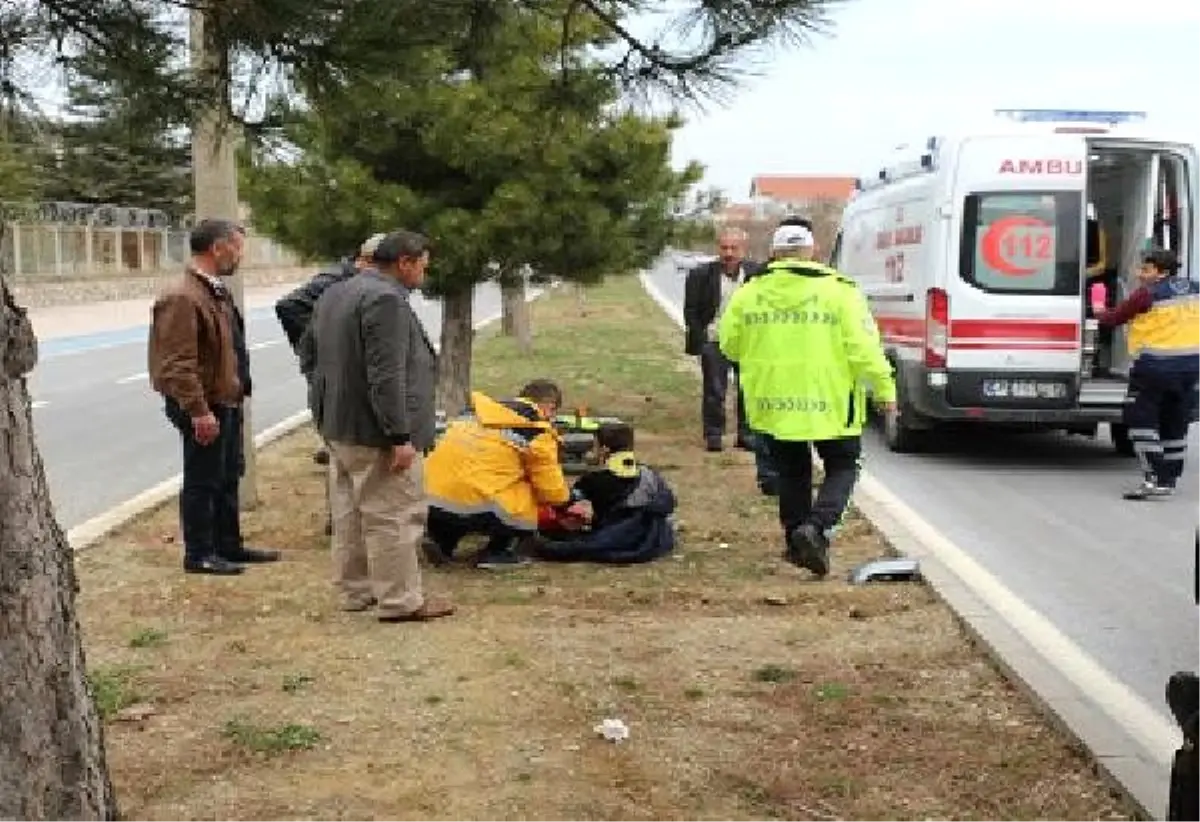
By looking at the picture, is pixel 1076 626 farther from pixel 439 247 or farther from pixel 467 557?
pixel 439 247

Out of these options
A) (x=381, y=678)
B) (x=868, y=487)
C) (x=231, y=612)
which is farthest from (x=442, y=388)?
(x=381, y=678)

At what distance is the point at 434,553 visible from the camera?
726 cm

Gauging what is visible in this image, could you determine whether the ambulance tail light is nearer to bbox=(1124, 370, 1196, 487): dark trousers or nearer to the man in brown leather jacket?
bbox=(1124, 370, 1196, 487): dark trousers

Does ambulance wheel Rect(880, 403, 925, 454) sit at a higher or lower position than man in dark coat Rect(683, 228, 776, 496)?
lower

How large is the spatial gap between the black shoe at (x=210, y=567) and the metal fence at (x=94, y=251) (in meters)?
28.1

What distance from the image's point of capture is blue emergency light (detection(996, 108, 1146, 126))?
1140cm

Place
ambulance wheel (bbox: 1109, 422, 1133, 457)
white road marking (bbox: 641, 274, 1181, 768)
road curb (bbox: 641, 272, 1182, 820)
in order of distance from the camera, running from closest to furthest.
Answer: road curb (bbox: 641, 272, 1182, 820), white road marking (bbox: 641, 274, 1181, 768), ambulance wheel (bbox: 1109, 422, 1133, 457)

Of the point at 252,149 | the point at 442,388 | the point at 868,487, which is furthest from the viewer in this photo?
the point at 442,388

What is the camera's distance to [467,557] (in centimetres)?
739

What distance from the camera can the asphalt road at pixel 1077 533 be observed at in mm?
6359

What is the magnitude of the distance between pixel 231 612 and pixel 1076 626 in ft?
11.9

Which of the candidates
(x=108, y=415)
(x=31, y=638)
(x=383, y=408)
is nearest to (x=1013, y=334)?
(x=383, y=408)

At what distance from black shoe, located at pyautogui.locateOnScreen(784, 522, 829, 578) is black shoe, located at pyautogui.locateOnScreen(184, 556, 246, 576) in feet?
8.60

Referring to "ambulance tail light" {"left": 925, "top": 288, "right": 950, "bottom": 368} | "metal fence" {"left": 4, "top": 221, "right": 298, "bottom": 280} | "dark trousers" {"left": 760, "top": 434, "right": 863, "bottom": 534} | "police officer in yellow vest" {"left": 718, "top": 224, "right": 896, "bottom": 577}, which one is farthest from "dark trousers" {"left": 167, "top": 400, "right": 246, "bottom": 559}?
"metal fence" {"left": 4, "top": 221, "right": 298, "bottom": 280}
